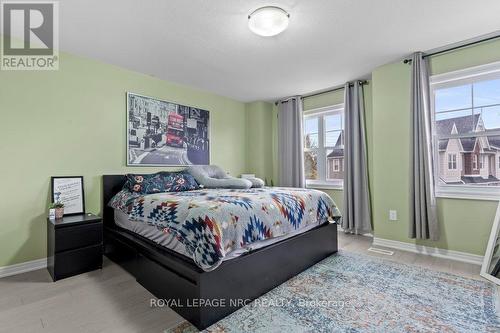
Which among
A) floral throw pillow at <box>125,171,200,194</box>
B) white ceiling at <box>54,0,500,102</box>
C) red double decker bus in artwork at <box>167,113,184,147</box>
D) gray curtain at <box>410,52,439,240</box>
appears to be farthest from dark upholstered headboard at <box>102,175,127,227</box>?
gray curtain at <box>410,52,439,240</box>

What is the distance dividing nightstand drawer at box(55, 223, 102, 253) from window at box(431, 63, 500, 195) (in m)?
3.92

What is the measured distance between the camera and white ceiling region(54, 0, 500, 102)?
6.84 ft

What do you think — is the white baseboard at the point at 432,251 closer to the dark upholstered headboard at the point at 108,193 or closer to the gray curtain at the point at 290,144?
the gray curtain at the point at 290,144

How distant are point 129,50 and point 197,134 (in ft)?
5.25

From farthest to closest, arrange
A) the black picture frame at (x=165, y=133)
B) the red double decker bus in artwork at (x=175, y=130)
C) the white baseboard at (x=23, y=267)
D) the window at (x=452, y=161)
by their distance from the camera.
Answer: the red double decker bus in artwork at (x=175, y=130) → the black picture frame at (x=165, y=133) → the window at (x=452, y=161) → the white baseboard at (x=23, y=267)

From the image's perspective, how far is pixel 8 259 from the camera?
2.49 meters

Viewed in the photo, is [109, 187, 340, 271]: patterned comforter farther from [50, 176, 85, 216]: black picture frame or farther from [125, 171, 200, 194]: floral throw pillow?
[50, 176, 85, 216]: black picture frame

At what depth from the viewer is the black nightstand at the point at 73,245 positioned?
2.34 meters

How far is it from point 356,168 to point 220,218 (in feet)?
9.09

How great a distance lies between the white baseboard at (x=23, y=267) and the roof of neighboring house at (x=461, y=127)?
4.80 metres

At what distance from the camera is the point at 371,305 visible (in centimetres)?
187

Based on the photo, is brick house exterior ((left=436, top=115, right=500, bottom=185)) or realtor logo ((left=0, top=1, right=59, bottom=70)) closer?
realtor logo ((left=0, top=1, right=59, bottom=70))

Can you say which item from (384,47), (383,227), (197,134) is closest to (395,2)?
(384,47)

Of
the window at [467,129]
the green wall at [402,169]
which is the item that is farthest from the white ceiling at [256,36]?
the window at [467,129]
